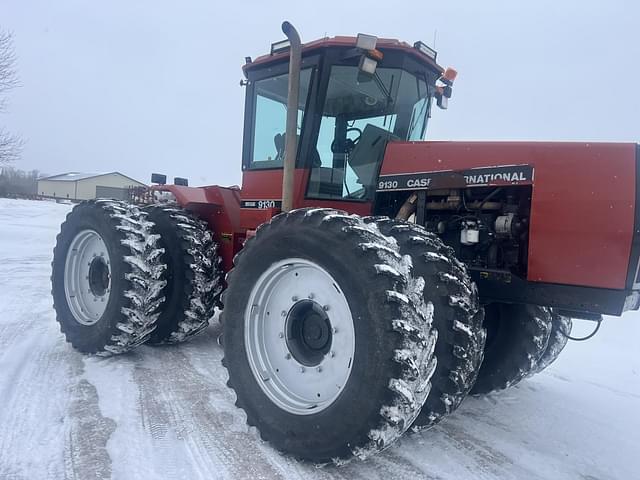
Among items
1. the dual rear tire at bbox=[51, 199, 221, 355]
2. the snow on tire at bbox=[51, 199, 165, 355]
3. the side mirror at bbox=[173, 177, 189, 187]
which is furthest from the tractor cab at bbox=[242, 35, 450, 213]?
the side mirror at bbox=[173, 177, 189, 187]

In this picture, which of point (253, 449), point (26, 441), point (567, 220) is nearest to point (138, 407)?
point (26, 441)

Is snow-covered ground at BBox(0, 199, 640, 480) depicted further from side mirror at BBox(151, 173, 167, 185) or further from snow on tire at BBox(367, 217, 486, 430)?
side mirror at BBox(151, 173, 167, 185)

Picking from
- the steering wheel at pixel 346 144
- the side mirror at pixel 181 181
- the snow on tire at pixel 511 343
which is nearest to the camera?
the snow on tire at pixel 511 343

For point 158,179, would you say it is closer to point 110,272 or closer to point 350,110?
point 110,272

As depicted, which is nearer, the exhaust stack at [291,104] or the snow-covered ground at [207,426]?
the snow-covered ground at [207,426]

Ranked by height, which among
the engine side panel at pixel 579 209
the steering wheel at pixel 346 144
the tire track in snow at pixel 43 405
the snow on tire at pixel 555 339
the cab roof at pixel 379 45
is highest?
the cab roof at pixel 379 45

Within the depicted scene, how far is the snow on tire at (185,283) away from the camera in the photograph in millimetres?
4531

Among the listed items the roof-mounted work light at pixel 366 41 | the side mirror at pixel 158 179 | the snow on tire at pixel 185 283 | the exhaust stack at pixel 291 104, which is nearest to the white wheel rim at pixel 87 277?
the snow on tire at pixel 185 283

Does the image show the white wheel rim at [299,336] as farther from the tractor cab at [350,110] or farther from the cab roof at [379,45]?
the cab roof at [379,45]

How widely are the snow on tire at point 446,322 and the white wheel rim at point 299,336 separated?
0.47 metres

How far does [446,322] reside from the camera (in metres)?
→ 2.61

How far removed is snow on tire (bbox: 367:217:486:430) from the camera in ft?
8.54

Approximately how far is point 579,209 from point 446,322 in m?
1.00

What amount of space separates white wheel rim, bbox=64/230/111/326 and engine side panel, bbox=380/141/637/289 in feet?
12.2
